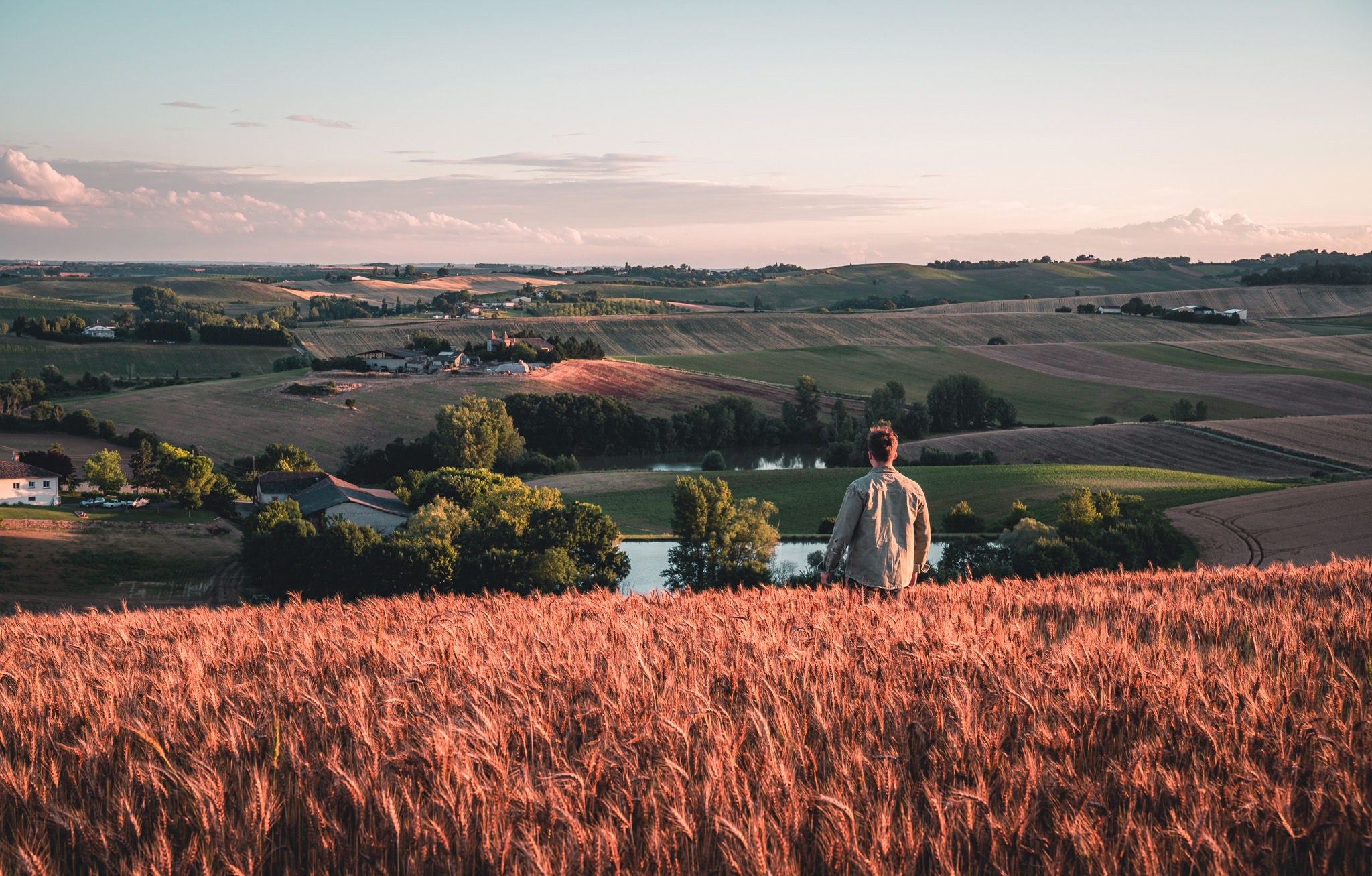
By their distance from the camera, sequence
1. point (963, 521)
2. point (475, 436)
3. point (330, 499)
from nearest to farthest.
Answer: point (963, 521)
point (330, 499)
point (475, 436)

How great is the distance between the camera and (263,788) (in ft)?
10.1

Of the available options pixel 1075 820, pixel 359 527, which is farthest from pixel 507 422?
pixel 1075 820

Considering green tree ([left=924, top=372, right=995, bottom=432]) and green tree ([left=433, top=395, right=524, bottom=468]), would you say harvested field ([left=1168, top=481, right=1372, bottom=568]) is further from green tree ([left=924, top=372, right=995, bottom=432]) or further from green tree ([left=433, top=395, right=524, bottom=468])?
green tree ([left=433, top=395, right=524, bottom=468])

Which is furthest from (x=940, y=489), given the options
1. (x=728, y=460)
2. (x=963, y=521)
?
(x=728, y=460)

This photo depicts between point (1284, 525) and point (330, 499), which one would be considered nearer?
point (1284, 525)

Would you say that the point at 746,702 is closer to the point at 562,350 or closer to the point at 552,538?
the point at 552,538

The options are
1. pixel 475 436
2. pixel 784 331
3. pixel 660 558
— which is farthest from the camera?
pixel 784 331

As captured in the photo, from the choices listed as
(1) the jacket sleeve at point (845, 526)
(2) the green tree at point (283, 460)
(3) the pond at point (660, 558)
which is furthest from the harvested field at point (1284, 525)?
(2) the green tree at point (283, 460)

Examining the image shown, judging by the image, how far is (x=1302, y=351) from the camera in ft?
386

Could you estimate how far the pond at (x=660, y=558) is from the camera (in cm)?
4725

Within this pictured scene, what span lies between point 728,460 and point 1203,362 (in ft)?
224

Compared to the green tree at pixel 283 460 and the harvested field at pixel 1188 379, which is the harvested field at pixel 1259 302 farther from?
the green tree at pixel 283 460

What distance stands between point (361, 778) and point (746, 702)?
1.82m

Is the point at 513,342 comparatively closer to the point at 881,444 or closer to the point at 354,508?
the point at 354,508
